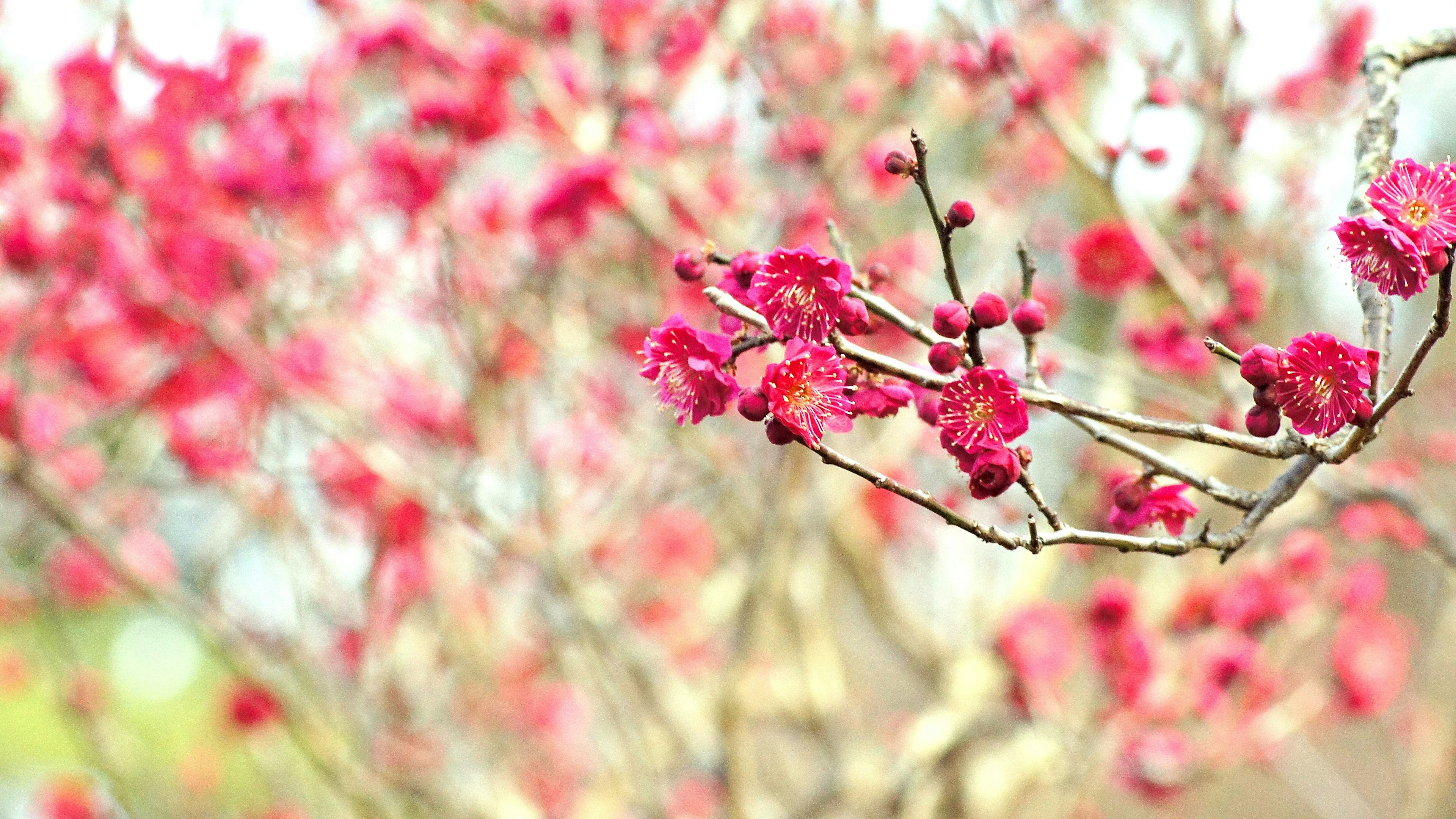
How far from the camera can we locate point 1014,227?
12.5 ft

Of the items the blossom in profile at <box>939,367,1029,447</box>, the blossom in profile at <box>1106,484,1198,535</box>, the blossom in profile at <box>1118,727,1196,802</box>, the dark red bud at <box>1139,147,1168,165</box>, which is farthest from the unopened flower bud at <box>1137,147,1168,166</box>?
the blossom in profile at <box>1118,727,1196,802</box>

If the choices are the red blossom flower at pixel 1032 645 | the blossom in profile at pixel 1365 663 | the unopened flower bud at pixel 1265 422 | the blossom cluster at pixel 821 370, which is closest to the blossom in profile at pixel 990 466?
the blossom cluster at pixel 821 370

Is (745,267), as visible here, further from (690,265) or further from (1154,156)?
(1154,156)

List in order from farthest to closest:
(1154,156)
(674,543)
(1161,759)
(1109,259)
Answer: (674,543), (1161,759), (1109,259), (1154,156)

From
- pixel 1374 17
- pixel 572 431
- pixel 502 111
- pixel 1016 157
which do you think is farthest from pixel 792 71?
pixel 1374 17

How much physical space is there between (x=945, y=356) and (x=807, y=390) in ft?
0.43

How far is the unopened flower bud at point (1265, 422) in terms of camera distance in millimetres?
985

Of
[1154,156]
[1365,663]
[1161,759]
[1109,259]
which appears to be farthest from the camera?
[1365,663]

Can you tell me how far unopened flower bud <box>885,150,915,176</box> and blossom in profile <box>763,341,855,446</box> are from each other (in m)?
0.17

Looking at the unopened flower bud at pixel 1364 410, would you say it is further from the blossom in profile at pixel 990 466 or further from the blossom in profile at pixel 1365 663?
the blossom in profile at pixel 1365 663

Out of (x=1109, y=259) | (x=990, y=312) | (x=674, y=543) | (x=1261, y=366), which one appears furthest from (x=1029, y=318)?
(x=674, y=543)

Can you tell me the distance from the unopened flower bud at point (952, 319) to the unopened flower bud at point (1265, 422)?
270mm

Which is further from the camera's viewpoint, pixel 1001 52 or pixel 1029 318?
pixel 1001 52

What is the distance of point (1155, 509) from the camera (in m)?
1.18
